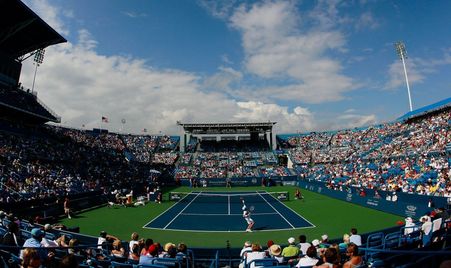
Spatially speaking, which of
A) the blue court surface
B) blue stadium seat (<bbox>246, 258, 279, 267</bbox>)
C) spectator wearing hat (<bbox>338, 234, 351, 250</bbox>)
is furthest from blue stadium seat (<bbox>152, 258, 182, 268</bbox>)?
the blue court surface

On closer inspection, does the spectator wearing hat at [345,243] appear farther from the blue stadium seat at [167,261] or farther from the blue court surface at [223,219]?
the blue court surface at [223,219]

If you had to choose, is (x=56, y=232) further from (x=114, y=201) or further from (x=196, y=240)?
(x=114, y=201)

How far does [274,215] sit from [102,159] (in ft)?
114

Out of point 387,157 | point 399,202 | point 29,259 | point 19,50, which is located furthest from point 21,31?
point 387,157

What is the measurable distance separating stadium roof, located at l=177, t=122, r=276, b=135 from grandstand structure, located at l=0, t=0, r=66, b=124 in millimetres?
Result: 29260

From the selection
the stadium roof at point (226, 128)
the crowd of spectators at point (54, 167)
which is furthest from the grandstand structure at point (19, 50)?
the stadium roof at point (226, 128)

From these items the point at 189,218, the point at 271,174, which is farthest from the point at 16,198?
the point at 271,174

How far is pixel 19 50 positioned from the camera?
152ft

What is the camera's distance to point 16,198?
2350cm

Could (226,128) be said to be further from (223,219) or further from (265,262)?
(265,262)

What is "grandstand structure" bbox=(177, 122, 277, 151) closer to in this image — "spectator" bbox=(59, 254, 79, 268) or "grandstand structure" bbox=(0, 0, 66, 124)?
"grandstand structure" bbox=(0, 0, 66, 124)

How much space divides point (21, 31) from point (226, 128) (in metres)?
43.6

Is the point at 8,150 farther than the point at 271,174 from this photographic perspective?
No

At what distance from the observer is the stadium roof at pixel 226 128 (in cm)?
7019
